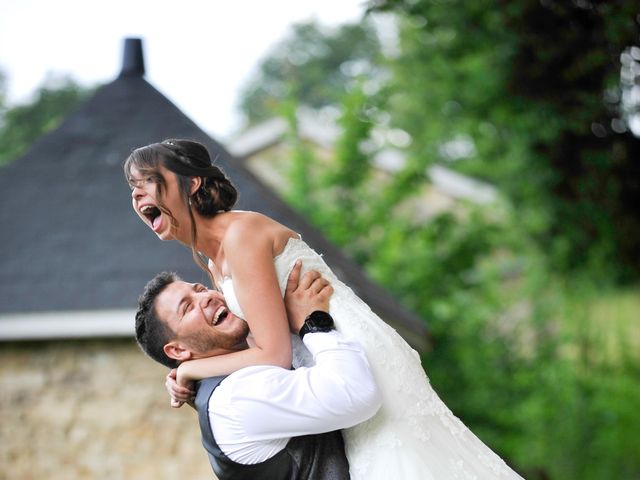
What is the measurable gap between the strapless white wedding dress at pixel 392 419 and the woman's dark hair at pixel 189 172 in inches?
7.2

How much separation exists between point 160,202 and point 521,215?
15.4 m

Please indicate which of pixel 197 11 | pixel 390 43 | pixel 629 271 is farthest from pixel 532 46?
pixel 390 43

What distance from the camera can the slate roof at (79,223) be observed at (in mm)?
6570

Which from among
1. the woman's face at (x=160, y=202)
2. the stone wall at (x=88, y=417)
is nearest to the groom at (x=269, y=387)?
the woman's face at (x=160, y=202)

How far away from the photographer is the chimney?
16.9 ft

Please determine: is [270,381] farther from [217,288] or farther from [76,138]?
[76,138]

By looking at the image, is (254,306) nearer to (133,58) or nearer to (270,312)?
(270,312)

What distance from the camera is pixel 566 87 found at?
13484 millimetres

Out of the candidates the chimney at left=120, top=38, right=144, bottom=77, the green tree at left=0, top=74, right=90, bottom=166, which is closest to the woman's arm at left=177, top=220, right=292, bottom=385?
the chimney at left=120, top=38, right=144, bottom=77

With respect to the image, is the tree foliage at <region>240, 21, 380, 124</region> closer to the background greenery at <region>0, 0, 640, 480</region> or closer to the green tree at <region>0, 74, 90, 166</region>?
the background greenery at <region>0, 0, 640, 480</region>

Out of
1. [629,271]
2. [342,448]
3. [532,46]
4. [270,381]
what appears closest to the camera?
[270,381]

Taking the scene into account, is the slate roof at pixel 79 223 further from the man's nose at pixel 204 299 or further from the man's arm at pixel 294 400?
the man's arm at pixel 294 400

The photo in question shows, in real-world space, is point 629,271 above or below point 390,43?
above

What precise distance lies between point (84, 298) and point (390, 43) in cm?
3043
